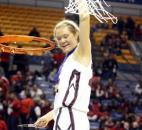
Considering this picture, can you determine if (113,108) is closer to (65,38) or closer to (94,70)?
(94,70)

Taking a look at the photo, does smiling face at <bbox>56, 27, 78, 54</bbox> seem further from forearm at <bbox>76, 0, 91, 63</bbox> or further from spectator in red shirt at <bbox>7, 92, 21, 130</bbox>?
spectator in red shirt at <bbox>7, 92, 21, 130</bbox>

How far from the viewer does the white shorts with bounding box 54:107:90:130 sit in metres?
3.98

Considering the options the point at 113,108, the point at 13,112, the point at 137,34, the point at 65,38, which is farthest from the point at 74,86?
the point at 137,34

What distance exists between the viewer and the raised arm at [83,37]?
3818mm

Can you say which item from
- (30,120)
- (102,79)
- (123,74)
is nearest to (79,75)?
(30,120)

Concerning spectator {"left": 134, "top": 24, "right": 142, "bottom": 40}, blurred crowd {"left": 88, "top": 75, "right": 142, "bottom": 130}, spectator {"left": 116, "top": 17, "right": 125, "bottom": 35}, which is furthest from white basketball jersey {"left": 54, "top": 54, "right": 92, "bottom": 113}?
spectator {"left": 134, "top": 24, "right": 142, "bottom": 40}

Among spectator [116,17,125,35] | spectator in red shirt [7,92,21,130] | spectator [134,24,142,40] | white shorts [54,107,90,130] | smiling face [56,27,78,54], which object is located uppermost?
smiling face [56,27,78,54]

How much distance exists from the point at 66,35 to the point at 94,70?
14518 mm

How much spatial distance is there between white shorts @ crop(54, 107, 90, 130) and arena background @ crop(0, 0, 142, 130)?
227 inches

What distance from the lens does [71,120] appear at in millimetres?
3984

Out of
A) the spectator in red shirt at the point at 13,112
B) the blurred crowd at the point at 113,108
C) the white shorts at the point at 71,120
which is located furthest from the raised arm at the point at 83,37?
the blurred crowd at the point at 113,108

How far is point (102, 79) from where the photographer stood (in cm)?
1845

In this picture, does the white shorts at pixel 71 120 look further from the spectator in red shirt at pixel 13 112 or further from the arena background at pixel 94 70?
the spectator in red shirt at pixel 13 112

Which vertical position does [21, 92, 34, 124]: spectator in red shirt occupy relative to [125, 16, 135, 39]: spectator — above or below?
below
